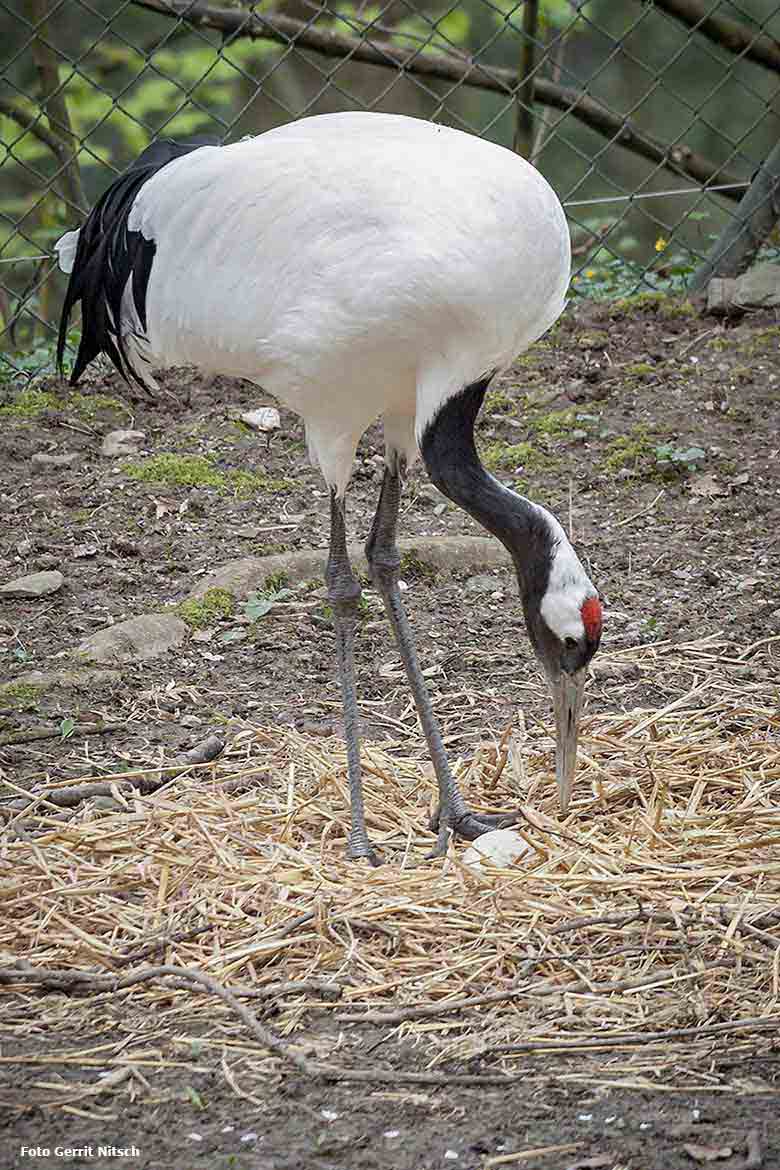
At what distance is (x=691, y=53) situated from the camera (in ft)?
50.5

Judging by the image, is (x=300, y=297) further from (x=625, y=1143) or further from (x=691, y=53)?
(x=691, y=53)

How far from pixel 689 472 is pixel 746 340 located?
1156 mm

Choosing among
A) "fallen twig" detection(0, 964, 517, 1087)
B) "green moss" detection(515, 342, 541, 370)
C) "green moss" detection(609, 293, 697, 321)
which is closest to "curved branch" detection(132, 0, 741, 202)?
"green moss" detection(609, 293, 697, 321)

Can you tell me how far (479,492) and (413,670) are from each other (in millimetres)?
621

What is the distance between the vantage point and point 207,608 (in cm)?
532

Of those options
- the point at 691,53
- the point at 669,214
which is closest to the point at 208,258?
the point at 669,214

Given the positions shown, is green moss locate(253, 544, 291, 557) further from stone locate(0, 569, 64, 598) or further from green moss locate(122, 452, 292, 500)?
stone locate(0, 569, 64, 598)

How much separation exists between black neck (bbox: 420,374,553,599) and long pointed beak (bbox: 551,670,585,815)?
0.25m

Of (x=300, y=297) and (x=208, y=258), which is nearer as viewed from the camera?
(x=300, y=297)

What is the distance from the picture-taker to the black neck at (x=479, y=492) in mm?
4027

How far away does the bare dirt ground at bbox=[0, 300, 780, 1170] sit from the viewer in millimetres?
2881

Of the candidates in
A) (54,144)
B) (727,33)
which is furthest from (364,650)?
(727,33)

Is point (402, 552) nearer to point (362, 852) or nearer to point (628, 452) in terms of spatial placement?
point (628, 452)

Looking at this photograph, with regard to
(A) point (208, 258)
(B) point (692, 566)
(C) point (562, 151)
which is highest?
(A) point (208, 258)
